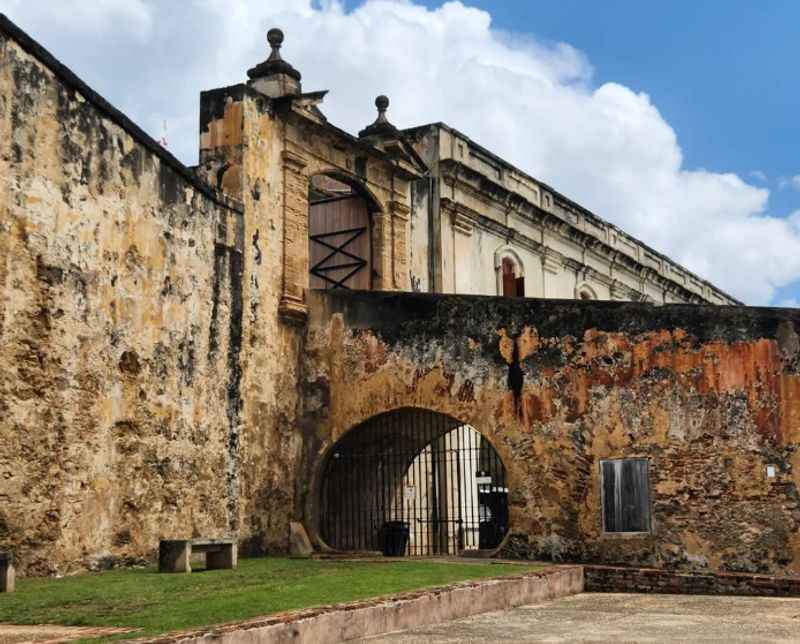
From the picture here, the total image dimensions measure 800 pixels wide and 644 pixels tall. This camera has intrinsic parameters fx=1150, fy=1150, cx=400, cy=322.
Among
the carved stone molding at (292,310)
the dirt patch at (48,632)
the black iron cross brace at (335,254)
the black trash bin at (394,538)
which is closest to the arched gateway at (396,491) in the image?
the black trash bin at (394,538)

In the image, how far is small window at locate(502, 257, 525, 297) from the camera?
2127cm

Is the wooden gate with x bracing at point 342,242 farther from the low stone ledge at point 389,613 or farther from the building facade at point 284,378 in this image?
the low stone ledge at point 389,613

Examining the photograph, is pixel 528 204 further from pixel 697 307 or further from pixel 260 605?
pixel 260 605

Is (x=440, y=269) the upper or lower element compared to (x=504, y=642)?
upper

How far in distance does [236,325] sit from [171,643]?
7804mm

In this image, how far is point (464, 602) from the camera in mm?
8867

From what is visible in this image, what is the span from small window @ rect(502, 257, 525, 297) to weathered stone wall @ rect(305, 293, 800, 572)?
7299 mm

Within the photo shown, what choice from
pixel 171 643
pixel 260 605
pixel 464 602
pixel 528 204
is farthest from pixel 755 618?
pixel 528 204

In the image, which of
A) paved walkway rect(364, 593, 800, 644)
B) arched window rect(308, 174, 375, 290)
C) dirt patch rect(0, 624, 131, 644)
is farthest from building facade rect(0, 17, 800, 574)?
dirt patch rect(0, 624, 131, 644)

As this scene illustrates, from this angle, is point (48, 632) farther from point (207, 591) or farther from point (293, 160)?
A: point (293, 160)

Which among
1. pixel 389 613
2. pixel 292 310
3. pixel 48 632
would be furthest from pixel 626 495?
pixel 48 632

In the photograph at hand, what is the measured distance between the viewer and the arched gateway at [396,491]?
49.6 ft

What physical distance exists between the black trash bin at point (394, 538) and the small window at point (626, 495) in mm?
3356

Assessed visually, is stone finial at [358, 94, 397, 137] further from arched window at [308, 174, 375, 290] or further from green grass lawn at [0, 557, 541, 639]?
green grass lawn at [0, 557, 541, 639]
